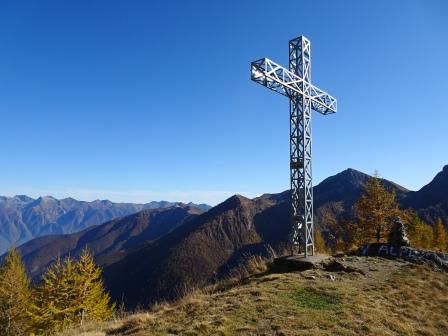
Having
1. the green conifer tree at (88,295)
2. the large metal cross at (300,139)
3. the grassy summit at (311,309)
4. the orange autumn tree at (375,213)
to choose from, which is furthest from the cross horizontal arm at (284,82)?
the green conifer tree at (88,295)

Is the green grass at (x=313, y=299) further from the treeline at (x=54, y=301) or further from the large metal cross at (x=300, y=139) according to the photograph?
the treeline at (x=54, y=301)

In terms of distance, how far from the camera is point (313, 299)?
35.2 feet

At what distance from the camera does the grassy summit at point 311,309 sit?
28.7 ft

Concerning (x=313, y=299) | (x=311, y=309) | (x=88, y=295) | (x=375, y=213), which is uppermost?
(x=375, y=213)

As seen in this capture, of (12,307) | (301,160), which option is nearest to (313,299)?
(301,160)

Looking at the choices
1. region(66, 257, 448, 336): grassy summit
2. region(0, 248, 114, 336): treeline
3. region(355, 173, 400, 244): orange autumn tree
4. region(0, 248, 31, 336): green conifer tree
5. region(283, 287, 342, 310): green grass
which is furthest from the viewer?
region(355, 173, 400, 244): orange autumn tree

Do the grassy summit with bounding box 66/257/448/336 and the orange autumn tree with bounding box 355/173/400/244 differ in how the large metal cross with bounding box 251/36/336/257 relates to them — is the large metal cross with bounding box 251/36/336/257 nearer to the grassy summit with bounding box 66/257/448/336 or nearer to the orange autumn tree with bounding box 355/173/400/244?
the grassy summit with bounding box 66/257/448/336

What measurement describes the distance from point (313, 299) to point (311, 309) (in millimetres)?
856

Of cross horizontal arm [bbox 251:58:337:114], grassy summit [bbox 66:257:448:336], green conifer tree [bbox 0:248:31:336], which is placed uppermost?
cross horizontal arm [bbox 251:58:337:114]

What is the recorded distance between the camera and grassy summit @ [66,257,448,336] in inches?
344

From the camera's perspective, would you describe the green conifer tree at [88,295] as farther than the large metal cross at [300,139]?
Yes

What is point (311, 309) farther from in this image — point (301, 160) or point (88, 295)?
point (88, 295)

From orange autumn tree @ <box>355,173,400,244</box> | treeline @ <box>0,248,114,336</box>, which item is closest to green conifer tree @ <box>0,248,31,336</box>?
treeline @ <box>0,248,114,336</box>

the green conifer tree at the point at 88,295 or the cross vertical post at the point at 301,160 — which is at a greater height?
the cross vertical post at the point at 301,160
